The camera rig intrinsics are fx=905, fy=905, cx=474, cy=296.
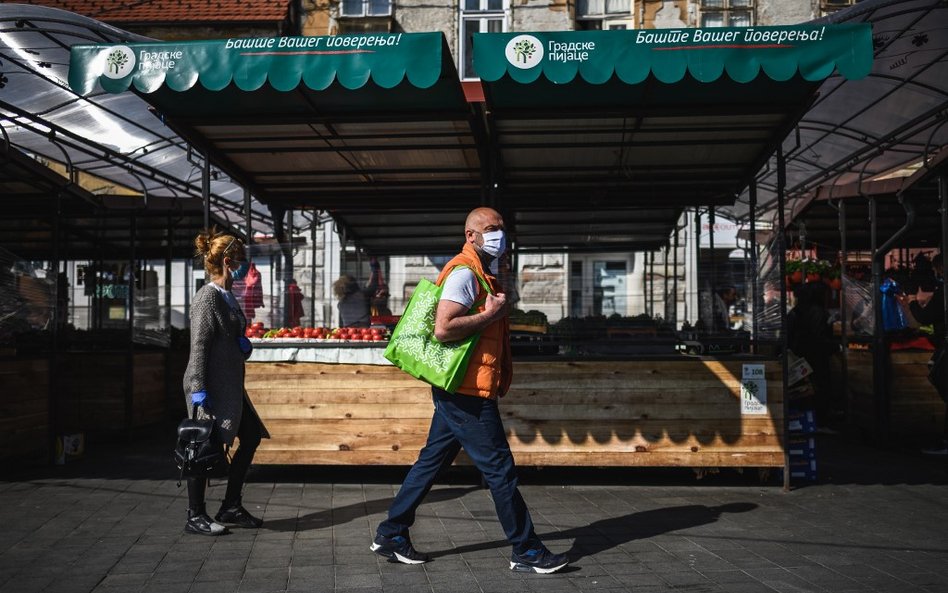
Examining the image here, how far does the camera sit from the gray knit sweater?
224 inches

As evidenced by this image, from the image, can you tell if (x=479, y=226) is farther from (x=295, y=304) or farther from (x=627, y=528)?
(x=295, y=304)

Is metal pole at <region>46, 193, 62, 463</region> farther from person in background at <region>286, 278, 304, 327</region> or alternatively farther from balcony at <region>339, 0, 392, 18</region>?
balcony at <region>339, 0, 392, 18</region>

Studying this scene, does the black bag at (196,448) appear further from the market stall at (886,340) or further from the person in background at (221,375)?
the market stall at (886,340)

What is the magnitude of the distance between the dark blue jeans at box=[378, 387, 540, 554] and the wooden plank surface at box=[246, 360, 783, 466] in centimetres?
244

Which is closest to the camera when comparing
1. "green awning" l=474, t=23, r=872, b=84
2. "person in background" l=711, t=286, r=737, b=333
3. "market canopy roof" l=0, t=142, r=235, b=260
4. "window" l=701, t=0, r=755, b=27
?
"green awning" l=474, t=23, r=872, b=84

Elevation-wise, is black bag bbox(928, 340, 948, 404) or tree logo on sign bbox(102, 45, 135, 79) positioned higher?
tree logo on sign bbox(102, 45, 135, 79)

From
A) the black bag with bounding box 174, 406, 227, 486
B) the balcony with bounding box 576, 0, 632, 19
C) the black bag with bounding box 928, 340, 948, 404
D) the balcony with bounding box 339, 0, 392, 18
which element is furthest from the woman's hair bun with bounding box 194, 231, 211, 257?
the balcony with bounding box 576, 0, 632, 19

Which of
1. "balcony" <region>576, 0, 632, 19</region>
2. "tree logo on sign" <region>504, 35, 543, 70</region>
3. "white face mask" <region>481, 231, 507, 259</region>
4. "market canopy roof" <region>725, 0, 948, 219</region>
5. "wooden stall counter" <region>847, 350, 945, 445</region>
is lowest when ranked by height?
"wooden stall counter" <region>847, 350, 945, 445</region>

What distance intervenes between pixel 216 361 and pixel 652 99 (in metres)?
4.01

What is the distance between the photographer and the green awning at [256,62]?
21.4 ft

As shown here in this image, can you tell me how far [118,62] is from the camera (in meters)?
6.66

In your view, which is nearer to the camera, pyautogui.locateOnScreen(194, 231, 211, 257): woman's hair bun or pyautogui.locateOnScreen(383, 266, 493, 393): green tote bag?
pyautogui.locateOnScreen(383, 266, 493, 393): green tote bag

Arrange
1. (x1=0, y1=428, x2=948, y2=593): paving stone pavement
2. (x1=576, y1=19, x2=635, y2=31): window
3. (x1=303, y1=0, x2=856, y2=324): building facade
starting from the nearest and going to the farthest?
(x1=0, y1=428, x2=948, y2=593): paving stone pavement, (x1=303, y1=0, x2=856, y2=324): building facade, (x1=576, y1=19, x2=635, y2=31): window

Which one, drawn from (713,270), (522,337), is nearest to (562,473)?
(522,337)
